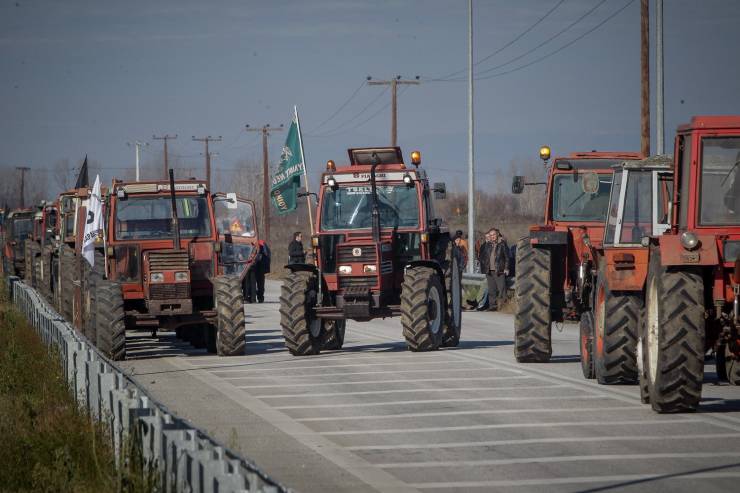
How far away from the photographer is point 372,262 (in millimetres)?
20625

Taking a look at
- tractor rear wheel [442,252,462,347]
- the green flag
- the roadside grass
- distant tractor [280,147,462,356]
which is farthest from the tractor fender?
the green flag

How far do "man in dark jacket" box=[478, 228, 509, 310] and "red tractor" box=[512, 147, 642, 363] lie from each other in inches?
387

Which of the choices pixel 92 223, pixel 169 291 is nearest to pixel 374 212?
pixel 169 291

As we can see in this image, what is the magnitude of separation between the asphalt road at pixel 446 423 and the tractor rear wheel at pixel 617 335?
22 cm

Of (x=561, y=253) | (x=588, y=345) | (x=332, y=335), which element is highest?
(x=561, y=253)

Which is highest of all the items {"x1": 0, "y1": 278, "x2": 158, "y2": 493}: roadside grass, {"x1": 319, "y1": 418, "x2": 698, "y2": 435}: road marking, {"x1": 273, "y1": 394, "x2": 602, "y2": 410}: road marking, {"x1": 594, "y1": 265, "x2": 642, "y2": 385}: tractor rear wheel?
{"x1": 594, "y1": 265, "x2": 642, "y2": 385}: tractor rear wheel

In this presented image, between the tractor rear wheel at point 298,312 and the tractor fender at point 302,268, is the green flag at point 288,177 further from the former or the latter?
the tractor rear wheel at point 298,312

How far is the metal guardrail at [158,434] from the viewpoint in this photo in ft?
21.3

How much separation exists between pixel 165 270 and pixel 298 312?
7.29 feet

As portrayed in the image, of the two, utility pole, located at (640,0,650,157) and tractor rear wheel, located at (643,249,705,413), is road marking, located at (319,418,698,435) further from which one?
utility pole, located at (640,0,650,157)

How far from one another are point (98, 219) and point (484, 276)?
14.4m

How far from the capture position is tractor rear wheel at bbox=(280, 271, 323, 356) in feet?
65.6

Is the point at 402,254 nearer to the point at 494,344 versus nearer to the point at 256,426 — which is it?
the point at 494,344

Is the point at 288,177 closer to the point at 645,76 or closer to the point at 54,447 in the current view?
the point at 645,76
